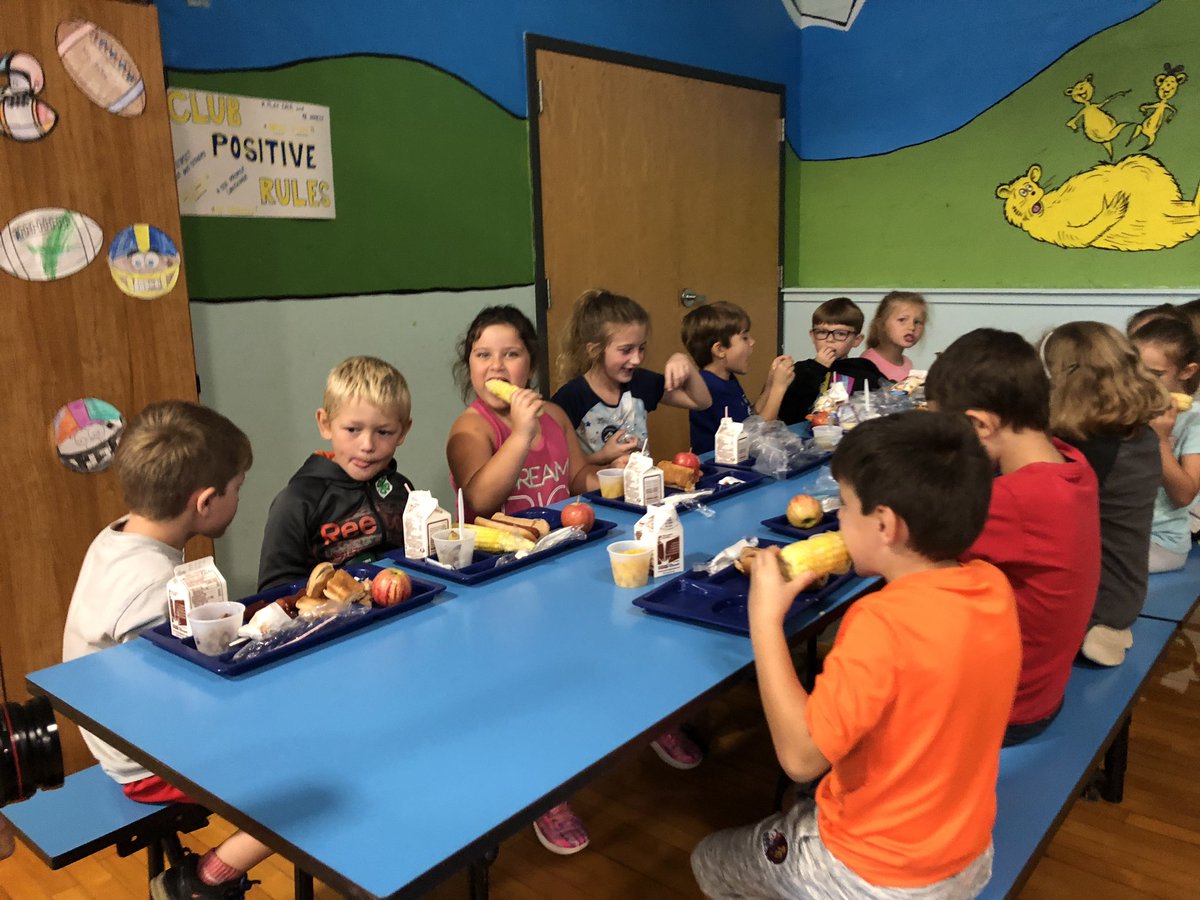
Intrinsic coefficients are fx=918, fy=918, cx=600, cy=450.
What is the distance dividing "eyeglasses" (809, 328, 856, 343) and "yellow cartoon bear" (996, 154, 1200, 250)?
72.5 inches

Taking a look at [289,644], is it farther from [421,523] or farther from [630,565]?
[630,565]

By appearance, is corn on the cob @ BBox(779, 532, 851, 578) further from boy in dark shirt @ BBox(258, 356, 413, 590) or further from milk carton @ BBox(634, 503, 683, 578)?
boy in dark shirt @ BBox(258, 356, 413, 590)

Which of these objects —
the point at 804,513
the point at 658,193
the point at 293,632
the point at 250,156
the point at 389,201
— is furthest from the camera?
the point at 658,193

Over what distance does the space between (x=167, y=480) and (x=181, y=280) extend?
126cm

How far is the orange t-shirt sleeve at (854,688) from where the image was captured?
3.88 feet

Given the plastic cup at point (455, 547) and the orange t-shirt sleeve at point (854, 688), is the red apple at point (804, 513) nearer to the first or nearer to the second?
the plastic cup at point (455, 547)

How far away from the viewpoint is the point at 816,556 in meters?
1.61

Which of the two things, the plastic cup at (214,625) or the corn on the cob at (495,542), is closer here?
the plastic cup at (214,625)

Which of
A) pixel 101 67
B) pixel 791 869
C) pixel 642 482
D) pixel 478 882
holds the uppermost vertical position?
pixel 101 67

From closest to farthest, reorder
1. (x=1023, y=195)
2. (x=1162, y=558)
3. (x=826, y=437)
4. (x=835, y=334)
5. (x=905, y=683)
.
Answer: (x=905, y=683) < (x=1162, y=558) < (x=826, y=437) < (x=835, y=334) < (x=1023, y=195)

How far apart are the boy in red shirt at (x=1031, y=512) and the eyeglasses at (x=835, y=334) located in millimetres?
2026

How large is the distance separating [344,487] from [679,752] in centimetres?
131

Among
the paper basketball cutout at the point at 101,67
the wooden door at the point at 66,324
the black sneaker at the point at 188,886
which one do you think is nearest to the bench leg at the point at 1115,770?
the black sneaker at the point at 188,886

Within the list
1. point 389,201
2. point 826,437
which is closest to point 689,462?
point 826,437
